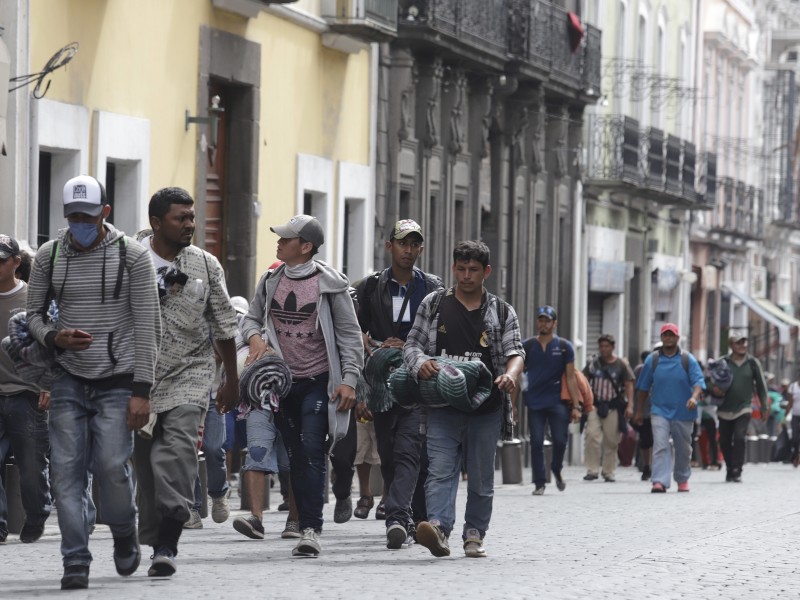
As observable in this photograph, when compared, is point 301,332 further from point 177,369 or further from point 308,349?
point 177,369

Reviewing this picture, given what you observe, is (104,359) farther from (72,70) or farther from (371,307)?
(72,70)

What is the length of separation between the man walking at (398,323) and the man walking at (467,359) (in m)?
0.49

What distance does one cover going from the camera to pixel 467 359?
13133 mm

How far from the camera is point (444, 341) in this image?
13.2m

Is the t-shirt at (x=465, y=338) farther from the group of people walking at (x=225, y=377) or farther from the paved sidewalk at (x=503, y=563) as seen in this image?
the paved sidewalk at (x=503, y=563)

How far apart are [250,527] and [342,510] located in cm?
223

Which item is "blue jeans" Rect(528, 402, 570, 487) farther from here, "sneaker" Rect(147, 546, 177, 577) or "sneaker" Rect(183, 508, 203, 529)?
"sneaker" Rect(147, 546, 177, 577)

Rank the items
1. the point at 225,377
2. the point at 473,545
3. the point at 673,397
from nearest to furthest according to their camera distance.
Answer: the point at 225,377 < the point at 473,545 < the point at 673,397

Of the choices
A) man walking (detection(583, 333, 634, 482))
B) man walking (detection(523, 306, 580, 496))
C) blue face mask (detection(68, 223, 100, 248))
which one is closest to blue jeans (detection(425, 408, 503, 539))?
blue face mask (detection(68, 223, 100, 248))

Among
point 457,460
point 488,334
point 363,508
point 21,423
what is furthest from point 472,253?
point 363,508

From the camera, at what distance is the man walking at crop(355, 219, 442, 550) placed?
13.8 meters

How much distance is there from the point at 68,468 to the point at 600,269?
30.4 m

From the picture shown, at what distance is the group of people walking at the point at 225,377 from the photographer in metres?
10.8

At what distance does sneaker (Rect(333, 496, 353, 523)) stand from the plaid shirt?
311 centimetres
